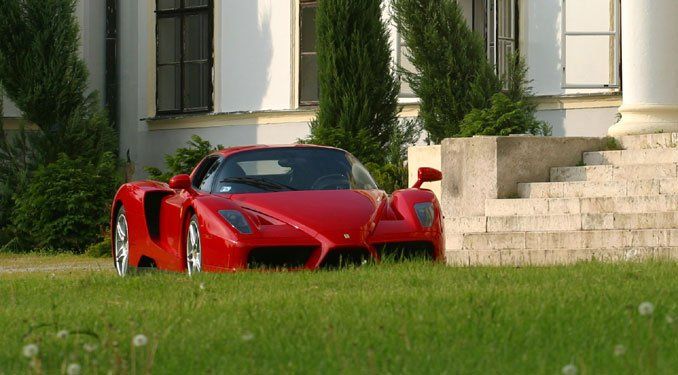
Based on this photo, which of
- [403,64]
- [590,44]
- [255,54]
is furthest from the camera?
[255,54]

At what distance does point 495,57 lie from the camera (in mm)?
20938

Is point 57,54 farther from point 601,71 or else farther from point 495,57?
point 601,71

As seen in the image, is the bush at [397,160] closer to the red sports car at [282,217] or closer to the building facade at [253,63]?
the building facade at [253,63]

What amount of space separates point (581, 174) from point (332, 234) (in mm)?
5076

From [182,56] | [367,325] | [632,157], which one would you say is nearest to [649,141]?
[632,157]

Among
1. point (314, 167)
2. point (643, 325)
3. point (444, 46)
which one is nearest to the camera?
point (643, 325)

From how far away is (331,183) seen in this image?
12.4 meters

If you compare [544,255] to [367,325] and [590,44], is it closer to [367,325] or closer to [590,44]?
[590,44]

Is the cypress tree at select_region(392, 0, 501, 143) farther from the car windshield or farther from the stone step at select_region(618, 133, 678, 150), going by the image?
the car windshield

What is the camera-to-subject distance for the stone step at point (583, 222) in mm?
13438

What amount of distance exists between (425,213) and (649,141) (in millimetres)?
4919

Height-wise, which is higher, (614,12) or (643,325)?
(614,12)

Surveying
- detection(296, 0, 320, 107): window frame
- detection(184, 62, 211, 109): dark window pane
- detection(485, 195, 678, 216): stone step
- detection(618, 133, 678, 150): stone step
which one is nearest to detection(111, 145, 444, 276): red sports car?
detection(485, 195, 678, 216): stone step

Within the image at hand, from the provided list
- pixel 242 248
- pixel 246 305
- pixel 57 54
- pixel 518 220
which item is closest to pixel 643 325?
pixel 246 305
